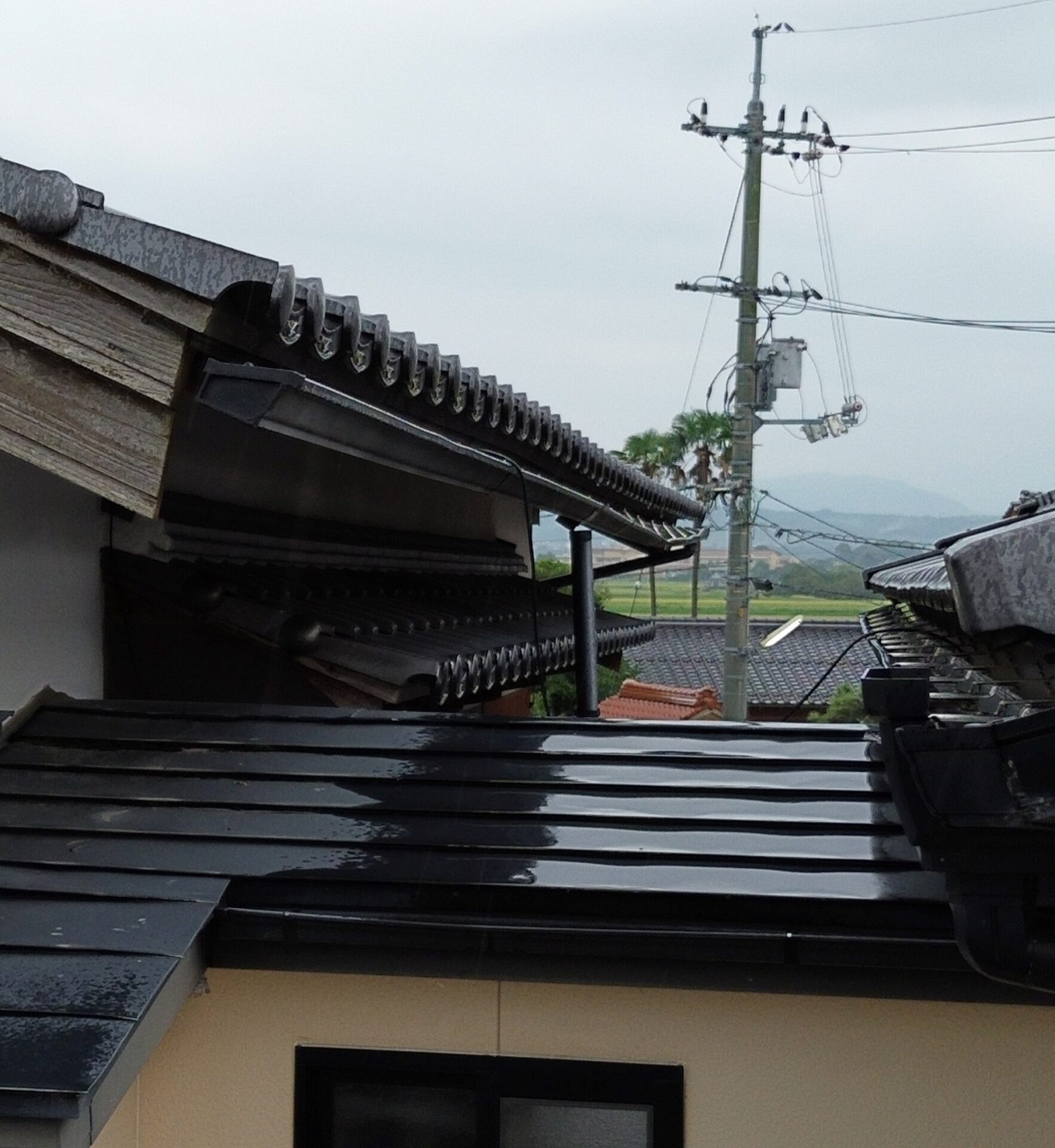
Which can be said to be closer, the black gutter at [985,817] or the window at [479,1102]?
the black gutter at [985,817]

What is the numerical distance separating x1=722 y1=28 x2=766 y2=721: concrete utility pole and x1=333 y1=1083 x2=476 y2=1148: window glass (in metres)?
14.6

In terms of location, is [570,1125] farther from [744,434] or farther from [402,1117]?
[744,434]

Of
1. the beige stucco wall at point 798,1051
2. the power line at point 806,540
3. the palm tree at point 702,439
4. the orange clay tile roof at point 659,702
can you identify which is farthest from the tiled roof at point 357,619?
the palm tree at point 702,439

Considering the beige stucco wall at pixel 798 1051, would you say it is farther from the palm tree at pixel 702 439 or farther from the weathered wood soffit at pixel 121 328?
the palm tree at pixel 702 439

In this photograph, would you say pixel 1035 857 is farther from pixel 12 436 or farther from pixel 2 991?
pixel 12 436

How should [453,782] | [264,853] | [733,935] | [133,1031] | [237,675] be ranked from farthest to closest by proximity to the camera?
[237,675] < [453,782] < [264,853] < [733,935] < [133,1031]

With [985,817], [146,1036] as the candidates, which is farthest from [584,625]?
[985,817]

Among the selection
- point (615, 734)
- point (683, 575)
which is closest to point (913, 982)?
point (615, 734)

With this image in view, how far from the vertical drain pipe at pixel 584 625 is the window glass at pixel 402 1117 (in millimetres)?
3071

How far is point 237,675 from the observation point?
5145 mm

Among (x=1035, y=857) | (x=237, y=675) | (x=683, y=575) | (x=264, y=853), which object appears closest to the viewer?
(x=1035, y=857)

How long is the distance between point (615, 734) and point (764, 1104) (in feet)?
4.02

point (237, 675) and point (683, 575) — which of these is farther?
point (683, 575)

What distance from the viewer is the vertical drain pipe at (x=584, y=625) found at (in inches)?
247
